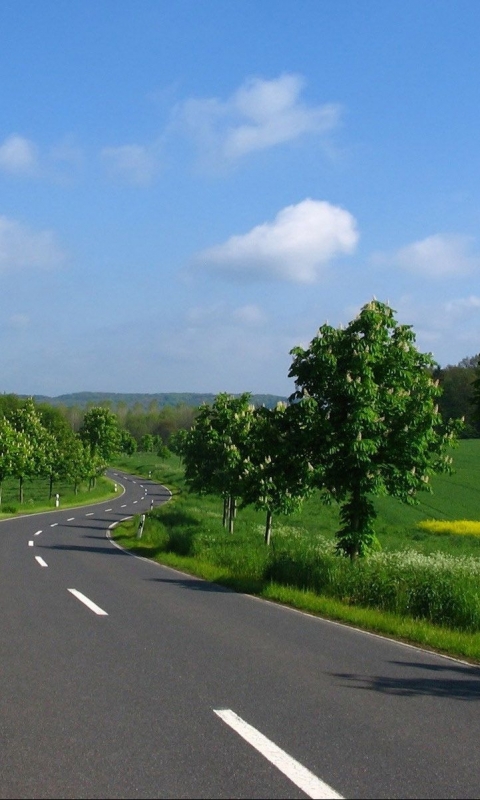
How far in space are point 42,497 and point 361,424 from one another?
Answer: 63981 millimetres

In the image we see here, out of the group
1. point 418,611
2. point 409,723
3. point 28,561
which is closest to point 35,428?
point 28,561

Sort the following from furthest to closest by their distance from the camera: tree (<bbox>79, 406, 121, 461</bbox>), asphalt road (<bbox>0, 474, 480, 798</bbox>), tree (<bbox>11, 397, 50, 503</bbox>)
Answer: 1. tree (<bbox>79, 406, 121, 461</bbox>)
2. tree (<bbox>11, 397, 50, 503</bbox>)
3. asphalt road (<bbox>0, 474, 480, 798</bbox>)

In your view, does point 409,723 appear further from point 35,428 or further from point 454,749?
point 35,428

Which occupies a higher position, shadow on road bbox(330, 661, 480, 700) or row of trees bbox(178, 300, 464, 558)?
row of trees bbox(178, 300, 464, 558)

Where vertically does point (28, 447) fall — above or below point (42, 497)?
above

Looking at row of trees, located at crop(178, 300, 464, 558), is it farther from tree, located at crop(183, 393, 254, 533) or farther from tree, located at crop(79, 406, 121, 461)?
tree, located at crop(79, 406, 121, 461)

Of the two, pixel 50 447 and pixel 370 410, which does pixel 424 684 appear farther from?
pixel 50 447

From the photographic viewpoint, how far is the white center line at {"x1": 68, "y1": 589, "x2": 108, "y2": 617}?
11.6 meters

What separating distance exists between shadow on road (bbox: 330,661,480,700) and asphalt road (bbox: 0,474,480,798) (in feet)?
0.07

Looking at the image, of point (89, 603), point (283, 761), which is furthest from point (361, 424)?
point (283, 761)

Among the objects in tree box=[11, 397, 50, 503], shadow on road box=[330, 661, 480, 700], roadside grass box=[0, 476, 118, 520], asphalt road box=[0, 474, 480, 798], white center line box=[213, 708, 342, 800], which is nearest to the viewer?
white center line box=[213, 708, 342, 800]

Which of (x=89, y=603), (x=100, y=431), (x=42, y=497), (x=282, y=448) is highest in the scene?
(x=282, y=448)

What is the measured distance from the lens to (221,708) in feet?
20.7

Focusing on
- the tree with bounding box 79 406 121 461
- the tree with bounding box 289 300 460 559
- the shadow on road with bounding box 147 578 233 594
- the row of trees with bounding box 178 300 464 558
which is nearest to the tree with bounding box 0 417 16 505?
the row of trees with bounding box 178 300 464 558
